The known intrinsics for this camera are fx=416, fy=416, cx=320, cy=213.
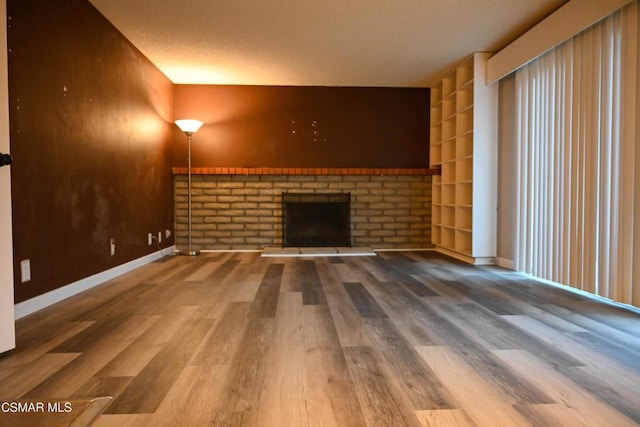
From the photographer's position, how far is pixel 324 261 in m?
4.85

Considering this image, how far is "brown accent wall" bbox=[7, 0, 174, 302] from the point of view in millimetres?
2518

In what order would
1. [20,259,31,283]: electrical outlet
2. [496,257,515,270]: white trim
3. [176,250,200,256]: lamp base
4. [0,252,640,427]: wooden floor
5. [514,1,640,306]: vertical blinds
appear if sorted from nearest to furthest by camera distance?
[0,252,640,427]: wooden floor < [20,259,31,283]: electrical outlet < [514,1,640,306]: vertical blinds < [496,257,515,270]: white trim < [176,250,200,256]: lamp base

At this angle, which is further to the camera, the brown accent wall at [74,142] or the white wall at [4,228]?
the brown accent wall at [74,142]

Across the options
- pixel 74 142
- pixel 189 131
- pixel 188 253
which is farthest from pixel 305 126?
pixel 74 142

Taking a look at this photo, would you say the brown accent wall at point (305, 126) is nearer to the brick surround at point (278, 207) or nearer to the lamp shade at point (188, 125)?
the brick surround at point (278, 207)

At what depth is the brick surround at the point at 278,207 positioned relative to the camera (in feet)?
19.2

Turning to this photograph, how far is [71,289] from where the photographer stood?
305 centimetres

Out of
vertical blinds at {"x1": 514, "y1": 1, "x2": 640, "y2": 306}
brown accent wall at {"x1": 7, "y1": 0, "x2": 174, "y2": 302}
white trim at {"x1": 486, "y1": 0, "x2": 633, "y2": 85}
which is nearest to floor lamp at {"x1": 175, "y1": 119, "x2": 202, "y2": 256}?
brown accent wall at {"x1": 7, "y1": 0, "x2": 174, "y2": 302}

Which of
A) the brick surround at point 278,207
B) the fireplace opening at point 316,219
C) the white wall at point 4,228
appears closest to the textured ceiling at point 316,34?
the brick surround at point 278,207

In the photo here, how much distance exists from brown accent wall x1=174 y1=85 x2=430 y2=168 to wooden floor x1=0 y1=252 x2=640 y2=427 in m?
2.98

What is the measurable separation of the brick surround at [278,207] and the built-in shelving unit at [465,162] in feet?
1.13

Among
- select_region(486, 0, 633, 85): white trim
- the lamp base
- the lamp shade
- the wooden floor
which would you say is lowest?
the wooden floor

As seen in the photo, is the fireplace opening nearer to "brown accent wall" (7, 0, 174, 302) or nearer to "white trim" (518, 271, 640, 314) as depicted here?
"brown accent wall" (7, 0, 174, 302)

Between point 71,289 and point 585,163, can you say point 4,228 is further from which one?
point 585,163
